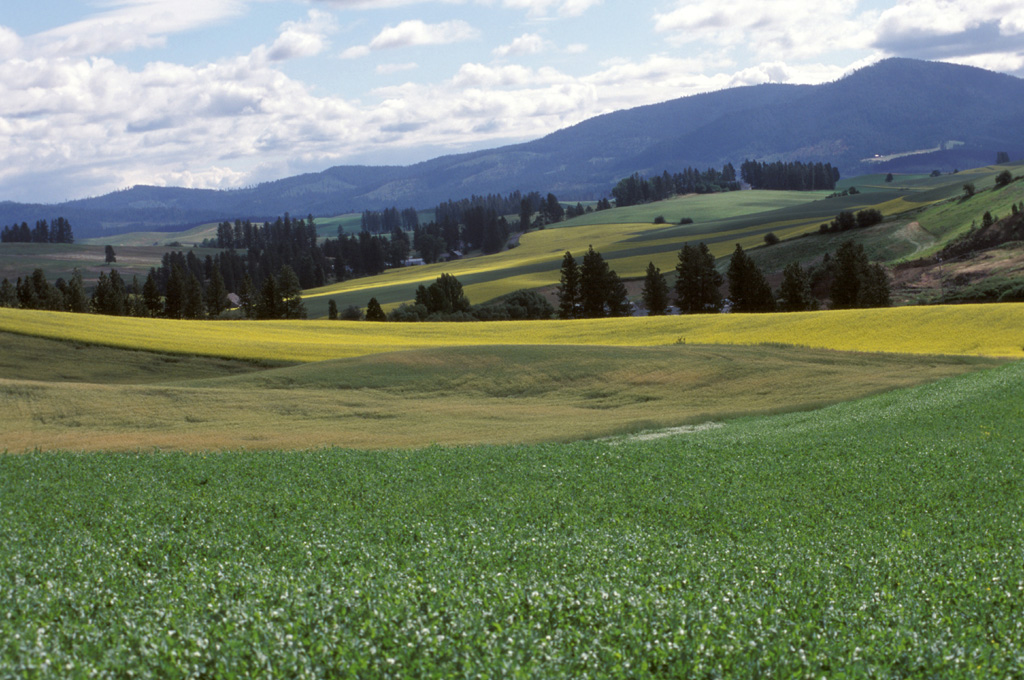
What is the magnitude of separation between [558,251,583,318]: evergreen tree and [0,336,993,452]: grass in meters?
58.3

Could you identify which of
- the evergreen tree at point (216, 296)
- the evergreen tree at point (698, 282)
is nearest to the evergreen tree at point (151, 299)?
the evergreen tree at point (216, 296)

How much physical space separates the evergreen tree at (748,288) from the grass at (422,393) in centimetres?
4868

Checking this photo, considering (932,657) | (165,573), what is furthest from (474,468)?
(932,657)

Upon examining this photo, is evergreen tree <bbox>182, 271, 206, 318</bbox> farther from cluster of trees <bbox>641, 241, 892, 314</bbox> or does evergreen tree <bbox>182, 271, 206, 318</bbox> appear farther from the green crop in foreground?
the green crop in foreground

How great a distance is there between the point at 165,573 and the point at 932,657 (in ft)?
28.6

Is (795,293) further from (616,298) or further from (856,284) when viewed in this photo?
(616,298)

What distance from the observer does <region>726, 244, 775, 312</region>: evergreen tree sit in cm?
9269

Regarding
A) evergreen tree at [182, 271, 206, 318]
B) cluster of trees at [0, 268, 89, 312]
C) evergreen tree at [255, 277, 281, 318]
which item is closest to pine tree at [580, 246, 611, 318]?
evergreen tree at [255, 277, 281, 318]

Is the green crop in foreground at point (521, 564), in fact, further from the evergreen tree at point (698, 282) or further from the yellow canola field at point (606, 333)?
the evergreen tree at point (698, 282)

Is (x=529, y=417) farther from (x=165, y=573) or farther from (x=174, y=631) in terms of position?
(x=174, y=631)

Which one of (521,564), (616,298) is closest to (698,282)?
(616,298)

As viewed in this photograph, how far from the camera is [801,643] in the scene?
759 cm

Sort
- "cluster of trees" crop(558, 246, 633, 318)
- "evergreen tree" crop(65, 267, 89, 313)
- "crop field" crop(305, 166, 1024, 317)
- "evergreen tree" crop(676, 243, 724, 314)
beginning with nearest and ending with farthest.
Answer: "evergreen tree" crop(676, 243, 724, 314), "cluster of trees" crop(558, 246, 633, 318), "evergreen tree" crop(65, 267, 89, 313), "crop field" crop(305, 166, 1024, 317)

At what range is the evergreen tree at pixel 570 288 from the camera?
104188 millimetres
